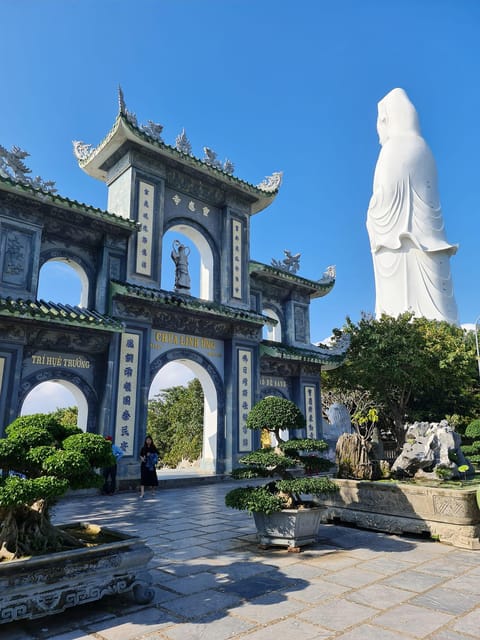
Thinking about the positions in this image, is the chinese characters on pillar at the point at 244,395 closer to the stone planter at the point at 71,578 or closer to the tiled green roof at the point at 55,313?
the tiled green roof at the point at 55,313

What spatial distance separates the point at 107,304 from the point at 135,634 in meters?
8.78

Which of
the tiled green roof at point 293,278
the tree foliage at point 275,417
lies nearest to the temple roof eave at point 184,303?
the tiled green roof at point 293,278

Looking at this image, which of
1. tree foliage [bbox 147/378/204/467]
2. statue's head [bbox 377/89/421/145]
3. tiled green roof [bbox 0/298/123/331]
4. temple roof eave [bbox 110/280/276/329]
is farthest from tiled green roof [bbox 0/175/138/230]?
statue's head [bbox 377/89/421/145]

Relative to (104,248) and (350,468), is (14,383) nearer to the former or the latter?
(104,248)

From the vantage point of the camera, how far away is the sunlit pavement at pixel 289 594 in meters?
3.21

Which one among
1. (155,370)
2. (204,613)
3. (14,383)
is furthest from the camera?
(155,370)

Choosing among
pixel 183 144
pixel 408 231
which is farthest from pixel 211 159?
pixel 408 231

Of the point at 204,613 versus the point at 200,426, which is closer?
the point at 204,613

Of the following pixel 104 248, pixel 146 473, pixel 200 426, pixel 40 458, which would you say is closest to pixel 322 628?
pixel 40 458

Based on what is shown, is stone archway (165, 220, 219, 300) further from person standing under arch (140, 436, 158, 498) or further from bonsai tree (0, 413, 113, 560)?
bonsai tree (0, 413, 113, 560)

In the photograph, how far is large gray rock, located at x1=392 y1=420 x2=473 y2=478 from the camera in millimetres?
7152

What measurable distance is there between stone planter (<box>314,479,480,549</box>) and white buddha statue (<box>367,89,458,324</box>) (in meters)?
25.6

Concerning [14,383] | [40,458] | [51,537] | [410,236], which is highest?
[410,236]

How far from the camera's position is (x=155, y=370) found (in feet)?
39.5
